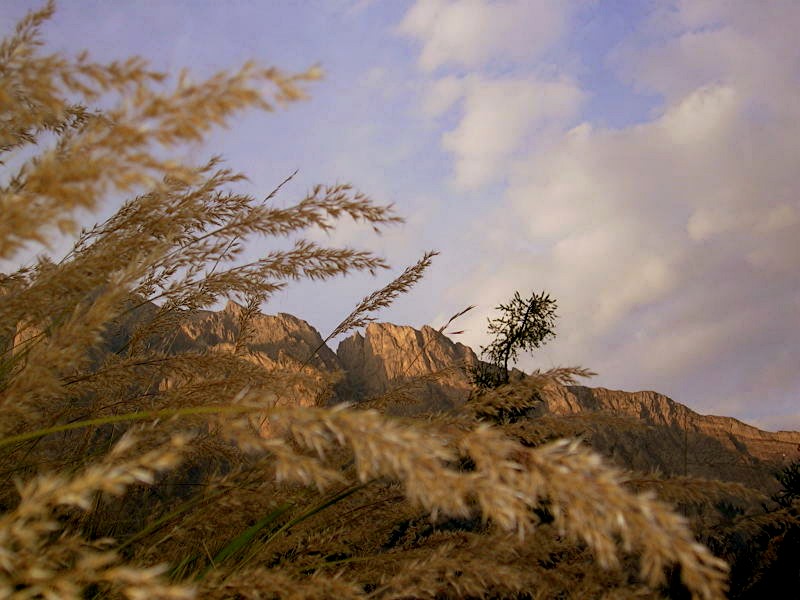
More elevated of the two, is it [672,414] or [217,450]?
[672,414]

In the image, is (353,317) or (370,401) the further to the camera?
(353,317)

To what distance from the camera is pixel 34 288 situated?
4.63 feet

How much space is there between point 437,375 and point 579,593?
3.30 ft

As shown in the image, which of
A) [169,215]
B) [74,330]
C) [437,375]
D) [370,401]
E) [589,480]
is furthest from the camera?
[437,375]

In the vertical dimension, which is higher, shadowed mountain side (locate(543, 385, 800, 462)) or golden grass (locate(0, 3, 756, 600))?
shadowed mountain side (locate(543, 385, 800, 462))

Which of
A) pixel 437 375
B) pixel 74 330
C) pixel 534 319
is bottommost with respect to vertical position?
pixel 74 330

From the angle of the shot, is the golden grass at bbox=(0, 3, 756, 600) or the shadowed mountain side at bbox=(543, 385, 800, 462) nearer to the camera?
the golden grass at bbox=(0, 3, 756, 600)

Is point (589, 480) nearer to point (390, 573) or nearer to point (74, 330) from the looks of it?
point (74, 330)

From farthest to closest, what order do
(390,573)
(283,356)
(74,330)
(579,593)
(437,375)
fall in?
(283,356) → (437,375) → (390,573) → (579,593) → (74,330)

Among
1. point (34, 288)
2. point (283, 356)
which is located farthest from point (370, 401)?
point (283, 356)

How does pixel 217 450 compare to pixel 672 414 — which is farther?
pixel 672 414

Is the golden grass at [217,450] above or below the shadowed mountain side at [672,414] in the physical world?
below

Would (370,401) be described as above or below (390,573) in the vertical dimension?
above

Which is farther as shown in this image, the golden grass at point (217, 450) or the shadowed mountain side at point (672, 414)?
the shadowed mountain side at point (672, 414)
